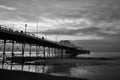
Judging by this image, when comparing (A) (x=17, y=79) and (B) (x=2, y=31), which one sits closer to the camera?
(A) (x=17, y=79)

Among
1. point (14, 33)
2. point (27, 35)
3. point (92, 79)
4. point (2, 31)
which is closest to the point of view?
point (92, 79)

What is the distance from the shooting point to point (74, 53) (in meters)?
150

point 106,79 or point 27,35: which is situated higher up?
point 27,35

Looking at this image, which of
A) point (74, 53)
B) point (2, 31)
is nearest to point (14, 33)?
point (2, 31)

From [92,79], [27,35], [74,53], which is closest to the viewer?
[92,79]

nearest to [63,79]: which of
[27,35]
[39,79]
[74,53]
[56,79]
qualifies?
Result: [56,79]

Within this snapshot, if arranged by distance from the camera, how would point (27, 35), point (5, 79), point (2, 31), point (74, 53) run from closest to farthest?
point (5, 79), point (2, 31), point (27, 35), point (74, 53)

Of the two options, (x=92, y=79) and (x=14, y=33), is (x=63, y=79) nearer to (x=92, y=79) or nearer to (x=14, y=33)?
(x=92, y=79)

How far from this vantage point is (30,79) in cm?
1780

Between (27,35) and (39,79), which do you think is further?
(27,35)

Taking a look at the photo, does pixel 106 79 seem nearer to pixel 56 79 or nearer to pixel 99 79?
pixel 99 79

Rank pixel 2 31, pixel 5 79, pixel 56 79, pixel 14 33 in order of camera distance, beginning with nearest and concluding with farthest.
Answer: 1. pixel 5 79
2. pixel 56 79
3. pixel 2 31
4. pixel 14 33

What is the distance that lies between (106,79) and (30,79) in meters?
10.2

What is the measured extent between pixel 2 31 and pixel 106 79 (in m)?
21.4
